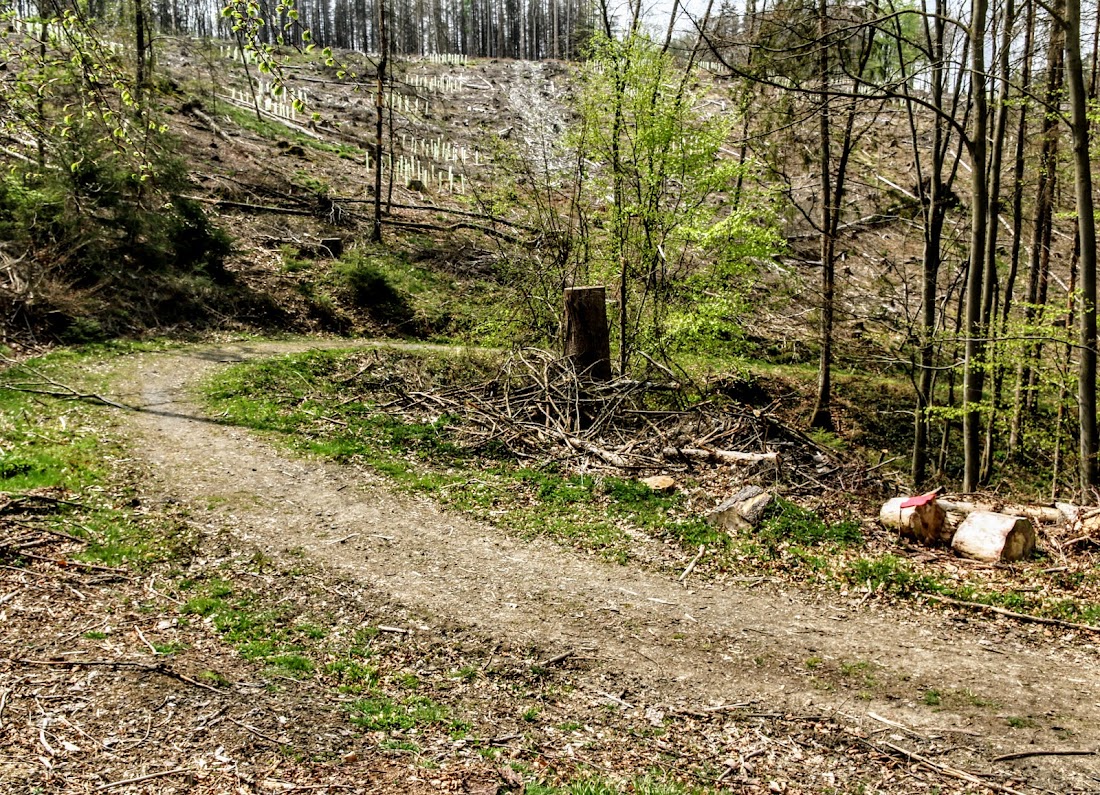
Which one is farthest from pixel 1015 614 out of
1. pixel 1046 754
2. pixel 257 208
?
pixel 257 208

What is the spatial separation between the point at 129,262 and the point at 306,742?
15.7 meters

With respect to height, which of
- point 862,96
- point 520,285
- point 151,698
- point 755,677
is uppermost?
point 862,96

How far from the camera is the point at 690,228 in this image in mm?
12203

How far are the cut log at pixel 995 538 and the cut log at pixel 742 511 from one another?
2017 millimetres

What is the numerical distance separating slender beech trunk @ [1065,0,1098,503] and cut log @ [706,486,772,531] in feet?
12.2

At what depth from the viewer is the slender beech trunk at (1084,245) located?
764cm

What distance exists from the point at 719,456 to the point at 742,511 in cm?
165

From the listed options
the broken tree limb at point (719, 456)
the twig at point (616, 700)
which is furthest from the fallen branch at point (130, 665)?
the broken tree limb at point (719, 456)

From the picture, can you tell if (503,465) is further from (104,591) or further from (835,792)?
(835,792)

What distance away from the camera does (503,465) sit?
9914mm

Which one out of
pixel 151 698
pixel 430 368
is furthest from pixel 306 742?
pixel 430 368

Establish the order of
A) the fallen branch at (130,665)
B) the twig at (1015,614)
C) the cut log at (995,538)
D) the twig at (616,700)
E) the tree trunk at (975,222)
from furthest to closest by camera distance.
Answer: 1. the tree trunk at (975,222)
2. the cut log at (995,538)
3. the twig at (1015,614)
4. the twig at (616,700)
5. the fallen branch at (130,665)

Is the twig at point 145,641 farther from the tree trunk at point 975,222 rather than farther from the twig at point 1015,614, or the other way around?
the tree trunk at point 975,222

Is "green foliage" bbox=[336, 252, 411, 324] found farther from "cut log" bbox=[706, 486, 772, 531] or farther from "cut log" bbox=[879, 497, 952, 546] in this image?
"cut log" bbox=[879, 497, 952, 546]
